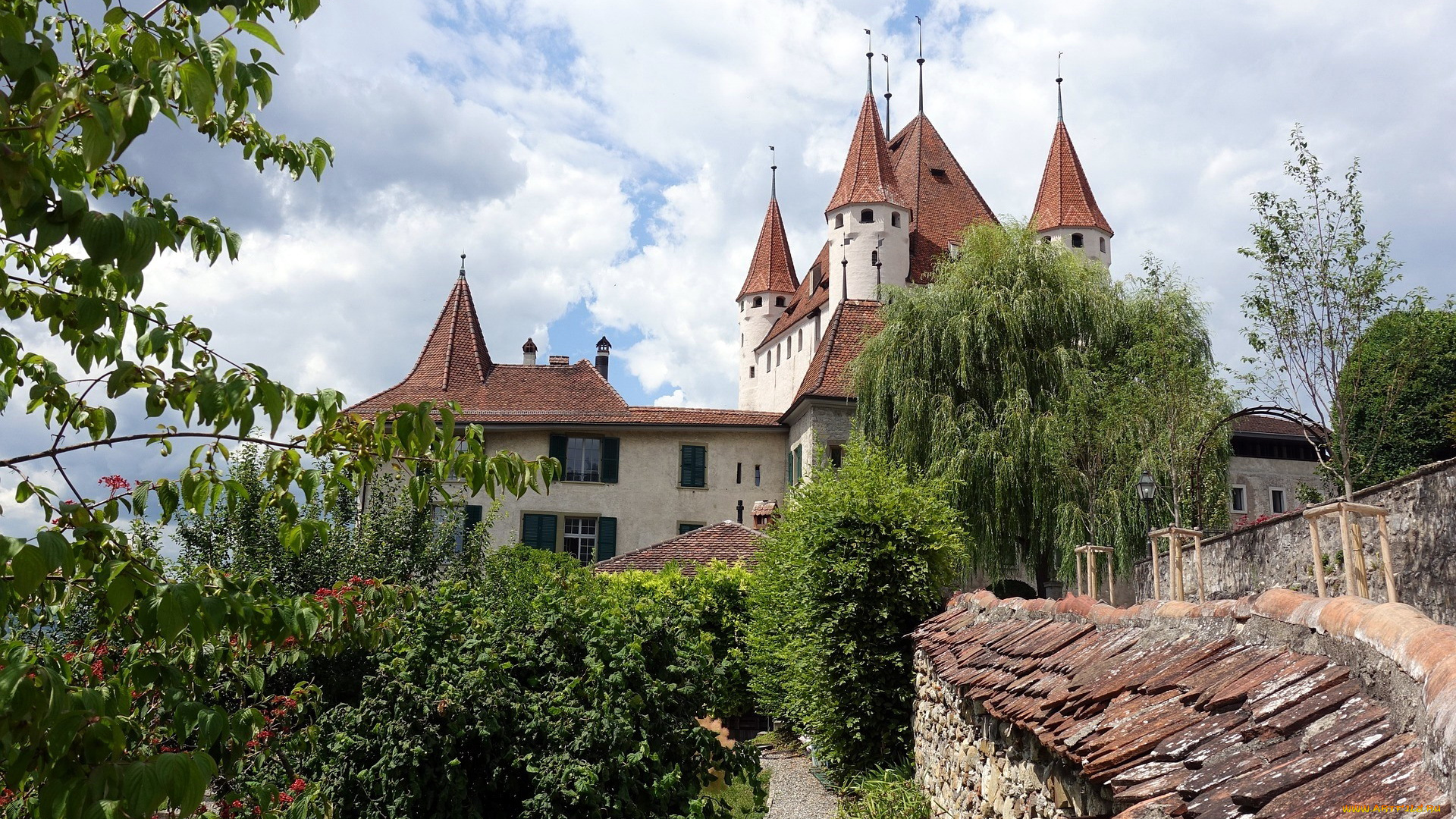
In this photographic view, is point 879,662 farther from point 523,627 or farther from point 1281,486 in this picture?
point 1281,486

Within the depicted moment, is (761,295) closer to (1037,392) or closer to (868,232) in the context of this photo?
(868,232)

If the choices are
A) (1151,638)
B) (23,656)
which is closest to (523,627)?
(1151,638)

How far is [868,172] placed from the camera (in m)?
39.0

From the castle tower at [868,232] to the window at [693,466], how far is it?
7404 mm

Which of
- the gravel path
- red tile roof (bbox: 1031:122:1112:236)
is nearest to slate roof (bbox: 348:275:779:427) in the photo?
red tile roof (bbox: 1031:122:1112:236)

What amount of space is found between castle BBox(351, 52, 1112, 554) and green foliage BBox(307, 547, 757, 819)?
17.8m

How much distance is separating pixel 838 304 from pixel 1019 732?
91.3ft

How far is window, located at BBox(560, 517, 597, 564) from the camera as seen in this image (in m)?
32.7

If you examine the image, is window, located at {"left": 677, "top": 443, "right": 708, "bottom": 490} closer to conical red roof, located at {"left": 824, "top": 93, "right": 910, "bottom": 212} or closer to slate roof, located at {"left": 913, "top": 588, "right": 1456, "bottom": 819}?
conical red roof, located at {"left": 824, "top": 93, "right": 910, "bottom": 212}

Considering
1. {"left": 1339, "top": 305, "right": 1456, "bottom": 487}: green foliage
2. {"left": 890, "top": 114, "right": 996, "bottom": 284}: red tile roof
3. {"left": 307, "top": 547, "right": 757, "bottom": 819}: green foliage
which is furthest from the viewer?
{"left": 890, "top": 114, "right": 996, "bottom": 284}: red tile roof

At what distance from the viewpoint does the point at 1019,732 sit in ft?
21.0

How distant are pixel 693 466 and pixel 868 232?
10730mm

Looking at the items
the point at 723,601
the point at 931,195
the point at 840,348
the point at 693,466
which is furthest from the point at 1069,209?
the point at 723,601

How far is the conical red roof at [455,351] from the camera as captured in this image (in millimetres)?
36188
